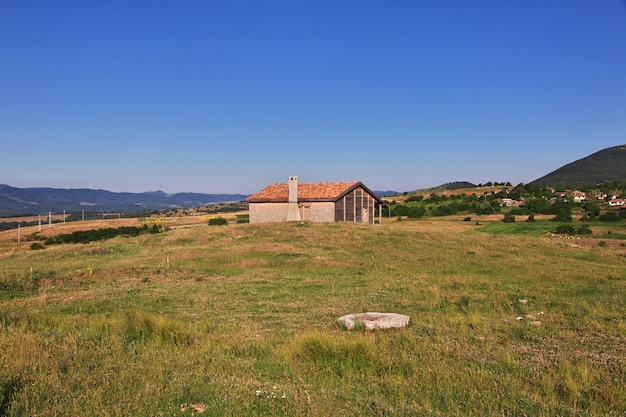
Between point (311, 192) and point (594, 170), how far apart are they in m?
130

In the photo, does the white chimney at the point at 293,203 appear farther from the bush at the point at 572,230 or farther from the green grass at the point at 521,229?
the bush at the point at 572,230

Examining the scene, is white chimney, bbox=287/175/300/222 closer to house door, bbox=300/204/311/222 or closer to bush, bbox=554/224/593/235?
house door, bbox=300/204/311/222

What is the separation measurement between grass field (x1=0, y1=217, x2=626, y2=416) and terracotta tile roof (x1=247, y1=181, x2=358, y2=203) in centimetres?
2194

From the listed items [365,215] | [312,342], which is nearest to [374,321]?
[312,342]

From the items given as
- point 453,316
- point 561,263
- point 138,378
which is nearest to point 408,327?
point 453,316

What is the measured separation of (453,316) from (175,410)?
25.2ft

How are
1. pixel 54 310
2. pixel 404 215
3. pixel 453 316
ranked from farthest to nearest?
pixel 404 215
pixel 54 310
pixel 453 316

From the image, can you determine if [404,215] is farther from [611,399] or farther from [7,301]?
[611,399]

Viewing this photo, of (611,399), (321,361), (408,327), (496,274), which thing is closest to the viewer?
(611,399)

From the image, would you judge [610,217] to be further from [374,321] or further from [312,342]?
[312,342]

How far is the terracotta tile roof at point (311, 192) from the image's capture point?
4266 cm

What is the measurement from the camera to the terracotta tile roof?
42.7m

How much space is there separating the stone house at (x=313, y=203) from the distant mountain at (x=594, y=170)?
92.9m

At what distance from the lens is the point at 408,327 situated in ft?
31.9
